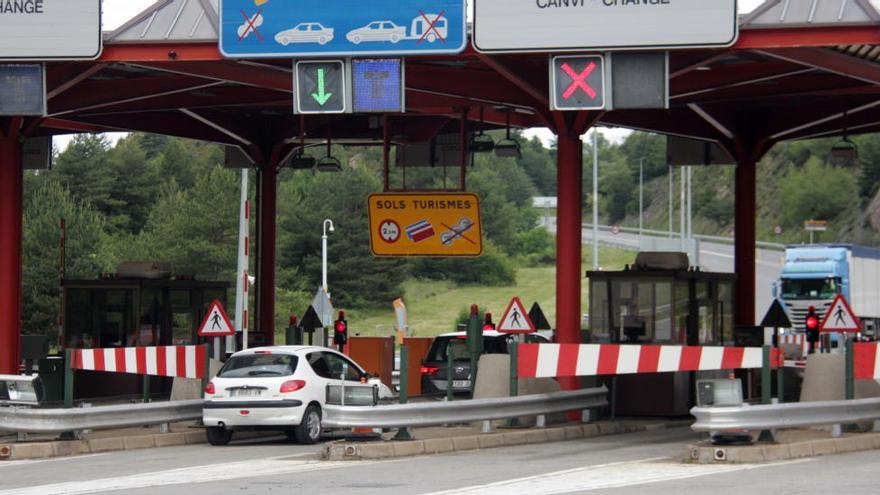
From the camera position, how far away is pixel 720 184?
476 ft

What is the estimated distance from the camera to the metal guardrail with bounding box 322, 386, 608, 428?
63.4 feet

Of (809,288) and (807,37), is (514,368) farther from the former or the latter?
(809,288)

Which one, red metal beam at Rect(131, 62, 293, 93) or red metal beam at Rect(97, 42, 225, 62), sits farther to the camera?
red metal beam at Rect(131, 62, 293, 93)

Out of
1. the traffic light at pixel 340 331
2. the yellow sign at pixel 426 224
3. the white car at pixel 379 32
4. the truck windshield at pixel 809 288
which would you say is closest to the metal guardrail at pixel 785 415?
the white car at pixel 379 32

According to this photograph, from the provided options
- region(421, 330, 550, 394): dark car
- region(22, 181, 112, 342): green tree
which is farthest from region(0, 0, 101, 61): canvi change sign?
region(22, 181, 112, 342): green tree

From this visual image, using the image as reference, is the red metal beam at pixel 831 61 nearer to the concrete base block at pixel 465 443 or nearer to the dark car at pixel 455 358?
the concrete base block at pixel 465 443

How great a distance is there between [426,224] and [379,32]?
5.56 metres

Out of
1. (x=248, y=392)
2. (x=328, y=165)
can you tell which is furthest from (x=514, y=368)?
(x=328, y=165)

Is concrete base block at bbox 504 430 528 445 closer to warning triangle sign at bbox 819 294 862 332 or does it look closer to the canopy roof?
warning triangle sign at bbox 819 294 862 332

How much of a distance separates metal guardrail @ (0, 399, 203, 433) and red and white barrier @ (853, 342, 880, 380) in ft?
30.5

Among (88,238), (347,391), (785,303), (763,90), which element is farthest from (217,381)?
(88,238)

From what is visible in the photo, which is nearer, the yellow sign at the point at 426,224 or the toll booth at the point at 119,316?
the yellow sign at the point at 426,224

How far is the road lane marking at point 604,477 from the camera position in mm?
14828

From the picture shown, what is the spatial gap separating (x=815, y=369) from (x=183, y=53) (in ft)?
32.6
